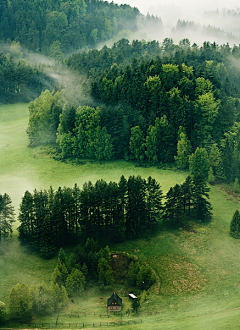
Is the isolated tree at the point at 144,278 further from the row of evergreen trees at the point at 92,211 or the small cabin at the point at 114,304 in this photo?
the row of evergreen trees at the point at 92,211

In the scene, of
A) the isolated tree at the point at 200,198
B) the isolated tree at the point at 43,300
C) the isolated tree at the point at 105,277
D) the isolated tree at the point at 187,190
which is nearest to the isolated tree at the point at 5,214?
the isolated tree at the point at 43,300

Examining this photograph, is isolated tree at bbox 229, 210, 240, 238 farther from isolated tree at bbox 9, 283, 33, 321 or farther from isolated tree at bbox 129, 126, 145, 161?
isolated tree at bbox 9, 283, 33, 321

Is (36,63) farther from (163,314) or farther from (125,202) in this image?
(163,314)

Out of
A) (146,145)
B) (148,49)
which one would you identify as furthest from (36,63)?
(146,145)

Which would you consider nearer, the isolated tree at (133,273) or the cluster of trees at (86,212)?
the isolated tree at (133,273)

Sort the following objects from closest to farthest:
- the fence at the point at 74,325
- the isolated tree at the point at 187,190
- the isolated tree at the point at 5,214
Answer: the fence at the point at 74,325
the isolated tree at the point at 5,214
the isolated tree at the point at 187,190

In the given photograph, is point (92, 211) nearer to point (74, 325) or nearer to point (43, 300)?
point (43, 300)
